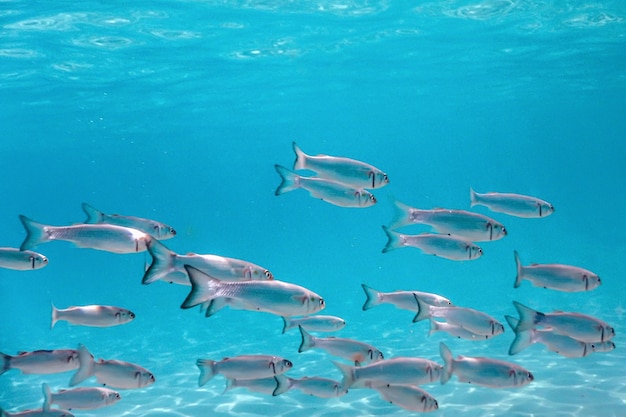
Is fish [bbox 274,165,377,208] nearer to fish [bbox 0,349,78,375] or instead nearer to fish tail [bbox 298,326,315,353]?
fish tail [bbox 298,326,315,353]

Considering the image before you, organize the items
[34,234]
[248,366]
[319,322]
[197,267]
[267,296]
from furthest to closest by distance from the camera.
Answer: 1. [319,322]
2. [248,366]
3. [34,234]
4. [197,267]
5. [267,296]

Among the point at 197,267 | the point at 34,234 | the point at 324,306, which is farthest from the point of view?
the point at 34,234

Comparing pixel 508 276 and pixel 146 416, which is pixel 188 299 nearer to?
pixel 146 416

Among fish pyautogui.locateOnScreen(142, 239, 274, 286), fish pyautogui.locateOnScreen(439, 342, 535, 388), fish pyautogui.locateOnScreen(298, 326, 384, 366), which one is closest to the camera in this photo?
fish pyautogui.locateOnScreen(142, 239, 274, 286)

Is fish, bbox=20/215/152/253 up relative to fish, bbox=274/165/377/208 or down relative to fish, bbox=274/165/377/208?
down

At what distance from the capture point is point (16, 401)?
12.9 meters

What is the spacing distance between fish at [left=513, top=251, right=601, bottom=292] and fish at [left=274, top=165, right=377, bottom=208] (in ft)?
6.08

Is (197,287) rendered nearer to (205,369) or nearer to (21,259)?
(205,369)

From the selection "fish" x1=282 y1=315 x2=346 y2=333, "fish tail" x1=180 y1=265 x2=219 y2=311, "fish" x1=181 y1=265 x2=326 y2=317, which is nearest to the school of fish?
"fish" x1=181 y1=265 x2=326 y2=317

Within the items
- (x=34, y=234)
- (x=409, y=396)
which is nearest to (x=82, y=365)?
(x=34, y=234)

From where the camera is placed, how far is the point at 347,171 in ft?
21.4

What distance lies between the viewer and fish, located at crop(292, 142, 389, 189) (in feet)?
21.2

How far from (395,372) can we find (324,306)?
1.23 metres

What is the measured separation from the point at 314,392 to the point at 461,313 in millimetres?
2163
